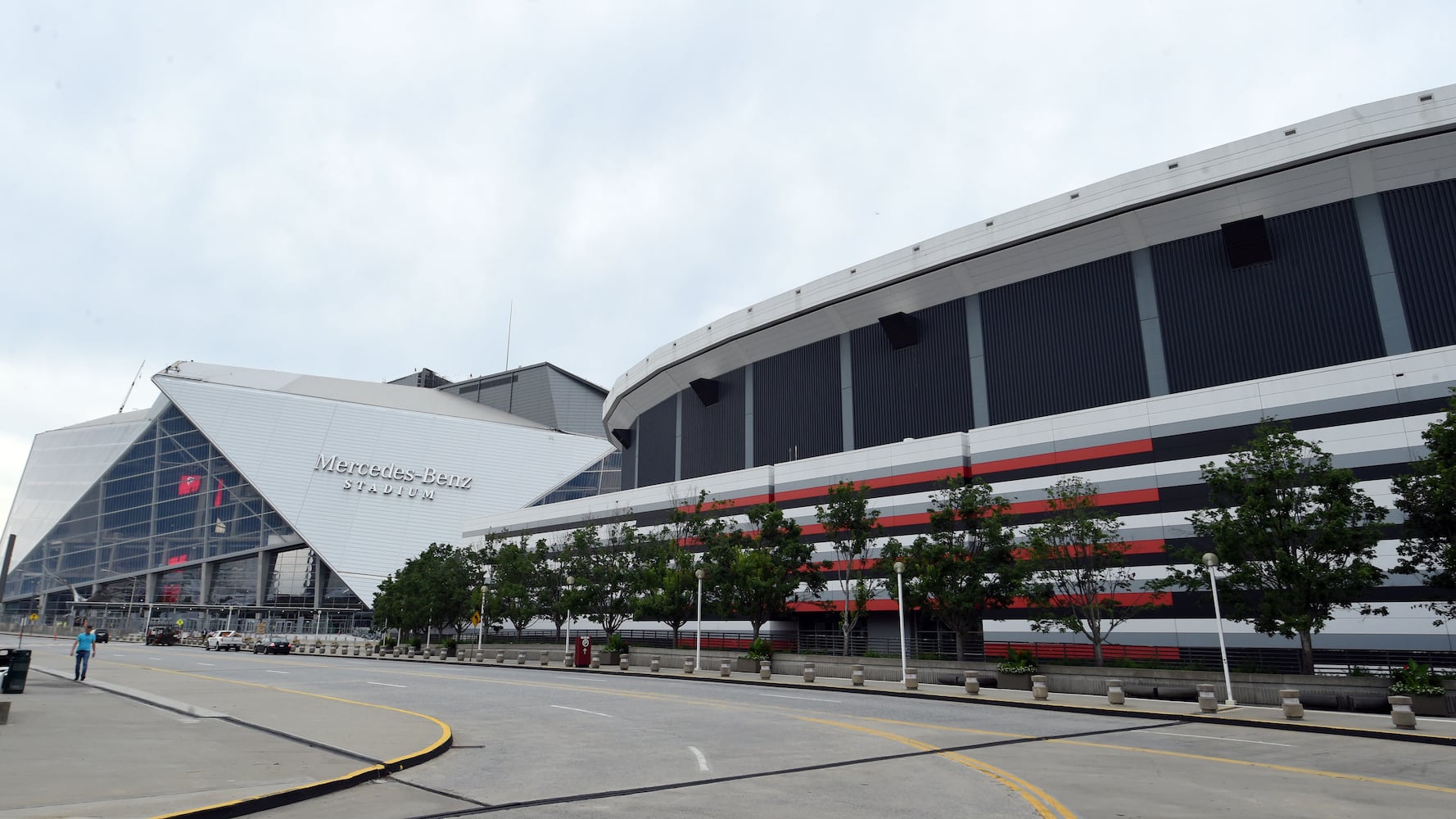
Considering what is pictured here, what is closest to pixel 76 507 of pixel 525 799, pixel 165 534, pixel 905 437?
pixel 165 534

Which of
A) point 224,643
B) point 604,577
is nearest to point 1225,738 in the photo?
point 604,577

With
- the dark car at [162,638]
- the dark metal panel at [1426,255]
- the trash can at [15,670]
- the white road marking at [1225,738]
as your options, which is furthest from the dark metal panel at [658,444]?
the white road marking at [1225,738]

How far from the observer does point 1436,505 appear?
24.4 m

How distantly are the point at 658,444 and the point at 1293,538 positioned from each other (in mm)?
52032

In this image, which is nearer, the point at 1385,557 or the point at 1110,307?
the point at 1385,557

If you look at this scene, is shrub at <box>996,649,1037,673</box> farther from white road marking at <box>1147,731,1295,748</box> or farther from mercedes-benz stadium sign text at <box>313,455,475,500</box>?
mercedes-benz stadium sign text at <box>313,455,475,500</box>

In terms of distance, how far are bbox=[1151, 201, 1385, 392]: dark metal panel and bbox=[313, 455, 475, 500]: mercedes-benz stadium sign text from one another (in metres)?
90.2

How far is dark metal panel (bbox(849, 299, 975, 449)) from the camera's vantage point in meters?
49.8

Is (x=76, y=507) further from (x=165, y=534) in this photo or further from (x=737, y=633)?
(x=737, y=633)

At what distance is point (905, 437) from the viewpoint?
51.1 metres

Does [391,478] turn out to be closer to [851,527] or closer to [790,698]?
[851,527]

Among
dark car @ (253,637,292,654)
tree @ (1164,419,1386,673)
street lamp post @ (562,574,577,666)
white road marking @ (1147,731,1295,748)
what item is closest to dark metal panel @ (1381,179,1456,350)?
tree @ (1164,419,1386,673)

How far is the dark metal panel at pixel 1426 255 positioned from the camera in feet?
116

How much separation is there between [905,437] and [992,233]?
12872mm
